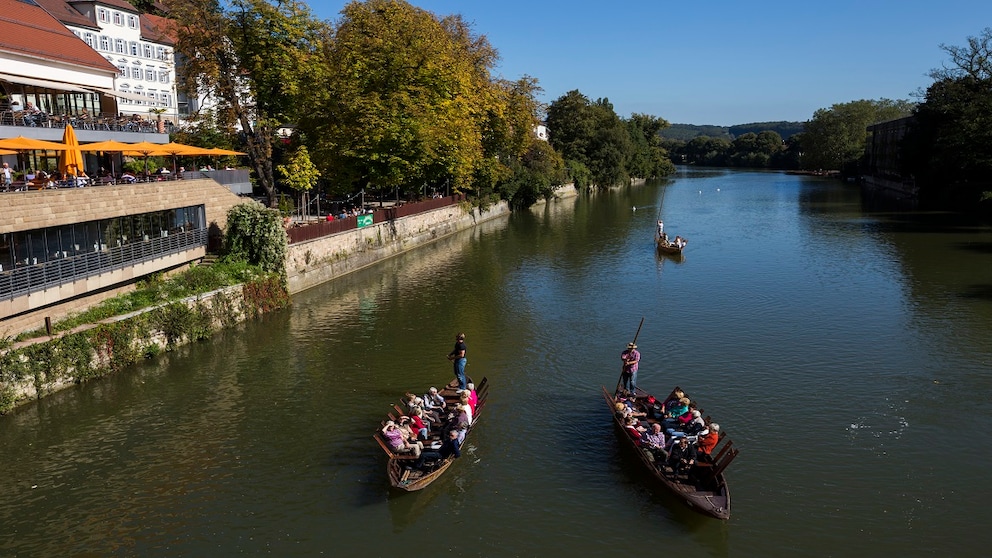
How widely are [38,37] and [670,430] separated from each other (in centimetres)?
3788

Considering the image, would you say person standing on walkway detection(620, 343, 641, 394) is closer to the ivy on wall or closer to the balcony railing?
the ivy on wall

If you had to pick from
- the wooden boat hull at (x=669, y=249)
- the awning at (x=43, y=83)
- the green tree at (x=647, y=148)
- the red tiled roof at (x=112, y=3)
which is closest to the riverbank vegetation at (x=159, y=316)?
the awning at (x=43, y=83)

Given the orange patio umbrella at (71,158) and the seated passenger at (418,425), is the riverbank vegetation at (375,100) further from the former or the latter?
the seated passenger at (418,425)

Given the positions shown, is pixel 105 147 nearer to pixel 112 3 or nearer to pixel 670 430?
pixel 670 430

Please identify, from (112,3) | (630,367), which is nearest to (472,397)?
(630,367)

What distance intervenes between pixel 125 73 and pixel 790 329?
66.7 m

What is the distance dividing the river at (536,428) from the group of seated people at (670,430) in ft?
3.06

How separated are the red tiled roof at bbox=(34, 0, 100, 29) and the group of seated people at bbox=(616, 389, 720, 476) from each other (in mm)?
61237

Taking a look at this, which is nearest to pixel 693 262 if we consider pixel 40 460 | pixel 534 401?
pixel 534 401

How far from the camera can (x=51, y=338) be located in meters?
23.8

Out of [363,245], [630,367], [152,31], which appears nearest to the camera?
[630,367]

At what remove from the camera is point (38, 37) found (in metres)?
37.7

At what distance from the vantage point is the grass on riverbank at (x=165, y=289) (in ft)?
84.9

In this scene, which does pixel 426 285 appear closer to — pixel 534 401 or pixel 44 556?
pixel 534 401
